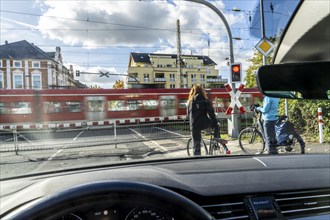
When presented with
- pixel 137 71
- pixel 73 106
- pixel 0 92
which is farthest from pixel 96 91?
pixel 137 71

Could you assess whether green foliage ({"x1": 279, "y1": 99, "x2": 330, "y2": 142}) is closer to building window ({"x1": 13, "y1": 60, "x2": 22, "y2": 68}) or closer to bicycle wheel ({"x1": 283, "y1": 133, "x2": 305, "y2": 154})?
bicycle wheel ({"x1": 283, "y1": 133, "x2": 305, "y2": 154})

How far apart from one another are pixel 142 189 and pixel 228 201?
2.56 feet

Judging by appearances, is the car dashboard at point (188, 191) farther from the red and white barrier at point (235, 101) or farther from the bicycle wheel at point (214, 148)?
the red and white barrier at point (235, 101)

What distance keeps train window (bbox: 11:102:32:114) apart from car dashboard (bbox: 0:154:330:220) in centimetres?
2006

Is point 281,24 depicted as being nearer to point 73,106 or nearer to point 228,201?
point 228,201

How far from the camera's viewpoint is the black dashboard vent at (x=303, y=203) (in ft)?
6.22

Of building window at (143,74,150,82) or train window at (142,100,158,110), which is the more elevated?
building window at (143,74,150,82)

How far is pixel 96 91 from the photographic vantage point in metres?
22.1

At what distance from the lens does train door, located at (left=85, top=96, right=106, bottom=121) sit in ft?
71.8

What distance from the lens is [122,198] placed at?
1293mm

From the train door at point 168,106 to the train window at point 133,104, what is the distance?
5.84ft

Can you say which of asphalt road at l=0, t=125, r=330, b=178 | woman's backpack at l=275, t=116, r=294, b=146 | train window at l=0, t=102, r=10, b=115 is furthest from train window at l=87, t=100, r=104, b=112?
woman's backpack at l=275, t=116, r=294, b=146

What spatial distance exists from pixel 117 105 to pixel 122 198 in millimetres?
21908

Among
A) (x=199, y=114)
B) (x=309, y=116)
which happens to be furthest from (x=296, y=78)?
(x=309, y=116)
